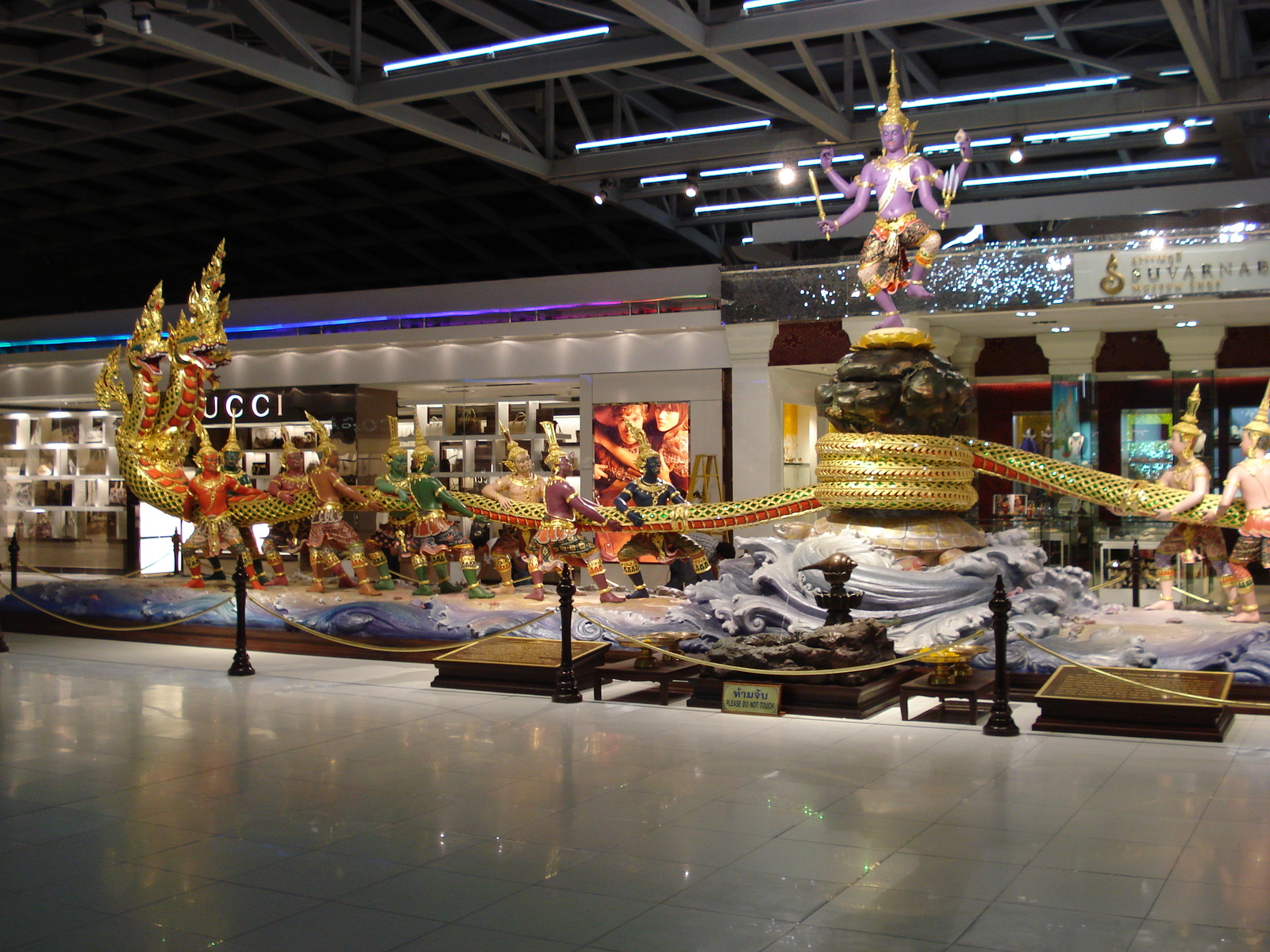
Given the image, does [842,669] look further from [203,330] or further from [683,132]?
[683,132]

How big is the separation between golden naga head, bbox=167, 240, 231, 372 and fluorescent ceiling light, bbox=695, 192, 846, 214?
20.8ft

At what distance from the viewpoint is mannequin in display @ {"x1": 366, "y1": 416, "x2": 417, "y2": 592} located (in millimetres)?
10328

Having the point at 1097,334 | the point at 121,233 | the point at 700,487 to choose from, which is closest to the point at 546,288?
the point at 700,487

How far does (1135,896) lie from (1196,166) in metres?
11.6

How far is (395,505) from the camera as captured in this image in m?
10.4

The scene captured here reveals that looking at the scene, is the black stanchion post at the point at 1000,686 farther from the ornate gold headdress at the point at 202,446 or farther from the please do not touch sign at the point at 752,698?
the ornate gold headdress at the point at 202,446

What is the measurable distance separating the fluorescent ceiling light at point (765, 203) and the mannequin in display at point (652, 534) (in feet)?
17.5

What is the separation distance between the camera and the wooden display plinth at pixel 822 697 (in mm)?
7012

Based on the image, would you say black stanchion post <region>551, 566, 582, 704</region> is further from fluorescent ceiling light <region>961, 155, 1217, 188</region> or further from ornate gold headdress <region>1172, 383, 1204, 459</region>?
fluorescent ceiling light <region>961, 155, 1217, 188</region>

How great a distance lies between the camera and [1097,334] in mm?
12906

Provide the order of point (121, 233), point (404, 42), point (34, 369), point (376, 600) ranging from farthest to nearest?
point (121, 233) < point (34, 369) < point (404, 42) < point (376, 600)

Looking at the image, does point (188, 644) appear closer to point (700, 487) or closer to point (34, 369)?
point (700, 487)

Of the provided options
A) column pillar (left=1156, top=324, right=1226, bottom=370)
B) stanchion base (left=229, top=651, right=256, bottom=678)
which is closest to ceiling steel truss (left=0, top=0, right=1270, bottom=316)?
column pillar (left=1156, top=324, right=1226, bottom=370)

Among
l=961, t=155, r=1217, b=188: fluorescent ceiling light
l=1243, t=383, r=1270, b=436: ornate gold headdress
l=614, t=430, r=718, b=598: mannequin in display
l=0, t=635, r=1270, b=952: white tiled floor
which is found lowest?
l=0, t=635, r=1270, b=952: white tiled floor
